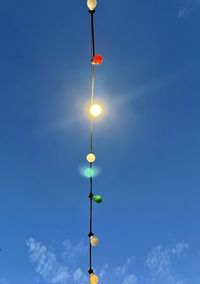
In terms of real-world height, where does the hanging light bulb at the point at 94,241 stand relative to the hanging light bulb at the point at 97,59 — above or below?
below

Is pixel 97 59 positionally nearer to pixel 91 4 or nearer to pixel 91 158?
pixel 91 4

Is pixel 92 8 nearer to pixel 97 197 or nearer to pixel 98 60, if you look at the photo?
pixel 98 60

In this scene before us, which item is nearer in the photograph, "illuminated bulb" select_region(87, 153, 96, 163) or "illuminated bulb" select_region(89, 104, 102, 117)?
"illuminated bulb" select_region(89, 104, 102, 117)

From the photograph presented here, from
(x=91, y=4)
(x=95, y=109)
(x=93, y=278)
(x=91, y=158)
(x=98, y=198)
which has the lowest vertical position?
(x=93, y=278)

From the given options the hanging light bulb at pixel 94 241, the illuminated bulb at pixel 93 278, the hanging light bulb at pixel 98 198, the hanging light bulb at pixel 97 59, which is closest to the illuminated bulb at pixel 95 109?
the hanging light bulb at pixel 97 59

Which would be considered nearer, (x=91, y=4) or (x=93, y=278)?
(x=91, y=4)

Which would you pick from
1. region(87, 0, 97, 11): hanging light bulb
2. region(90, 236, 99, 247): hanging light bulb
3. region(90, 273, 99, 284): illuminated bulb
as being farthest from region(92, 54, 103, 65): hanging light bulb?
region(90, 273, 99, 284): illuminated bulb

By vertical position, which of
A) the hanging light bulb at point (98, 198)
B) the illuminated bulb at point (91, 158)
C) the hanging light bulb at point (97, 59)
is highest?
the hanging light bulb at point (97, 59)

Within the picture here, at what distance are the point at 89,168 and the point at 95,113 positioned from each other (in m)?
1.28

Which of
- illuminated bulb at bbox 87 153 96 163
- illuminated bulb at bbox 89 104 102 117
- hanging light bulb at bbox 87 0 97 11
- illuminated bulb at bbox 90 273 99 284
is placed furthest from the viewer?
illuminated bulb at bbox 87 153 96 163

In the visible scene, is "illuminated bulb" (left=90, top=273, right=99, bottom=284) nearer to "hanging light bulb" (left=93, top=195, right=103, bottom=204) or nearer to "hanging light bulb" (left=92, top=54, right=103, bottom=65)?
"hanging light bulb" (left=93, top=195, right=103, bottom=204)

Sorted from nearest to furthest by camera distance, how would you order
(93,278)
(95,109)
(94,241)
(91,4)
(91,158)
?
(91,4) < (95,109) < (93,278) < (94,241) < (91,158)

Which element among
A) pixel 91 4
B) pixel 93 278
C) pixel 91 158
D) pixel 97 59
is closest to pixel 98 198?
pixel 91 158

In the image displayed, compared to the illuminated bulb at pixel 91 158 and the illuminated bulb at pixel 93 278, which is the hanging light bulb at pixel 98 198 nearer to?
the illuminated bulb at pixel 91 158
